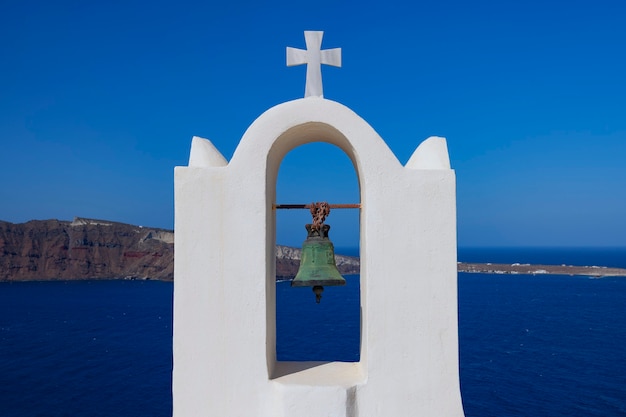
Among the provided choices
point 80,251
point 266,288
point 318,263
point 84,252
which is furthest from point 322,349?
point 80,251

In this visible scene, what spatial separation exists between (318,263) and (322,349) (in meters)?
36.1

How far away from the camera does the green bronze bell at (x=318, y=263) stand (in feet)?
14.9

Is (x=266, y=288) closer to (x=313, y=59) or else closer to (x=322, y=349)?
(x=313, y=59)

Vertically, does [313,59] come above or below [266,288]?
above

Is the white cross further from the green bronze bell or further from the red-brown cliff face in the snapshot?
the red-brown cliff face

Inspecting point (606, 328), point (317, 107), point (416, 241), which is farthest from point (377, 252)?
point (606, 328)

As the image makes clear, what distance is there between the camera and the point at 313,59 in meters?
4.30

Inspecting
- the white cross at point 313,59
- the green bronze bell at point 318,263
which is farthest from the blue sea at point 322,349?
the white cross at point 313,59

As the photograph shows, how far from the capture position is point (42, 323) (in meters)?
56.3

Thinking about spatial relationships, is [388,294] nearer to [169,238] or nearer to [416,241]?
[416,241]

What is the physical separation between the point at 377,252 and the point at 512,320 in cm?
5426

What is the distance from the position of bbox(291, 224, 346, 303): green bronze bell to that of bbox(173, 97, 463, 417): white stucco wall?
0.62 meters

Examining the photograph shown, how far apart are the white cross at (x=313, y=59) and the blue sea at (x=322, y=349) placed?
27.2m

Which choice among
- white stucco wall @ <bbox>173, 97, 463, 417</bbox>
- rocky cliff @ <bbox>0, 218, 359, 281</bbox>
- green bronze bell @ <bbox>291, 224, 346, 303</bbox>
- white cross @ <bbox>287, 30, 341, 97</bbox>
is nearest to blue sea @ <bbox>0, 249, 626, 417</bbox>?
rocky cliff @ <bbox>0, 218, 359, 281</bbox>
